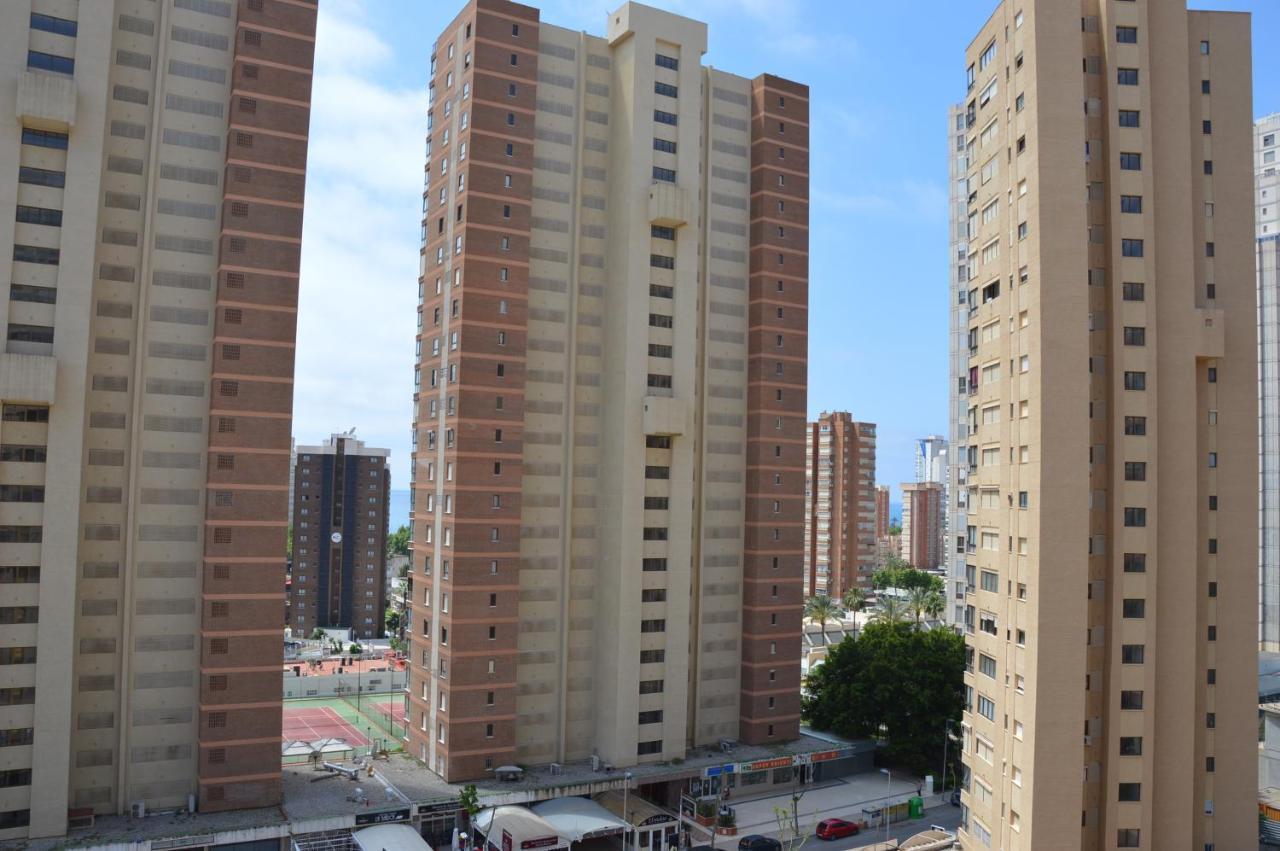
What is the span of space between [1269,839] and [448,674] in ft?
172

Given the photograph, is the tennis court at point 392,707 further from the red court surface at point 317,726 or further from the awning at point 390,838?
the awning at point 390,838

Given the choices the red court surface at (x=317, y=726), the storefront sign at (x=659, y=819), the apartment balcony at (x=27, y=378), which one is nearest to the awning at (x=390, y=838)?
the storefront sign at (x=659, y=819)

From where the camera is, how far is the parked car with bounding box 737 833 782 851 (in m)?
59.0

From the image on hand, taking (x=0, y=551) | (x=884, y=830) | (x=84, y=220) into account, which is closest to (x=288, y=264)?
(x=84, y=220)

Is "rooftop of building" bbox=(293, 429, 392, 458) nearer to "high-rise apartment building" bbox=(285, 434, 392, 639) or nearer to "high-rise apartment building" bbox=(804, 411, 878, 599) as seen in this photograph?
"high-rise apartment building" bbox=(285, 434, 392, 639)

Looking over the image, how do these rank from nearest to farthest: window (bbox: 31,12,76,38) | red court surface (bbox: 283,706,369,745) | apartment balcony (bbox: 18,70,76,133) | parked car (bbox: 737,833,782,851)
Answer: apartment balcony (bbox: 18,70,76,133)
window (bbox: 31,12,76,38)
parked car (bbox: 737,833,782,851)
red court surface (bbox: 283,706,369,745)

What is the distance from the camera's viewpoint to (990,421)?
4722cm

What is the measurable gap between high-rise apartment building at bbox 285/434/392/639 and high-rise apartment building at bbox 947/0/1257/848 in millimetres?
118943

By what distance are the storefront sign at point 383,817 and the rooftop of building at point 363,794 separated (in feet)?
0.87

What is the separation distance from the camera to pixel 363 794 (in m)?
58.4

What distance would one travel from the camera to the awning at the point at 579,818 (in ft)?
184

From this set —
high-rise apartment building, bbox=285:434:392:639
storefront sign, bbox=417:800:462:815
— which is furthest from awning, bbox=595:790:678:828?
high-rise apartment building, bbox=285:434:392:639

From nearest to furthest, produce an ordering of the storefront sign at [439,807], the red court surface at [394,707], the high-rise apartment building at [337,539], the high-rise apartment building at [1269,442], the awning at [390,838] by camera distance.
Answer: the awning at [390,838]
the storefront sign at [439,807]
the red court surface at [394,707]
the high-rise apartment building at [1269,442]
the high-rise apartment building at [337,539]

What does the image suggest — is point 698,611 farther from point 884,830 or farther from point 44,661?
point 44,661
